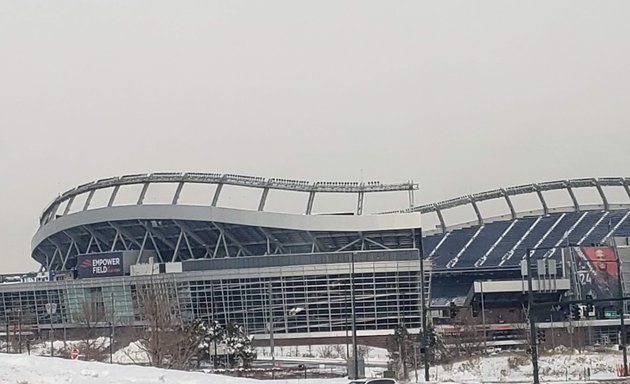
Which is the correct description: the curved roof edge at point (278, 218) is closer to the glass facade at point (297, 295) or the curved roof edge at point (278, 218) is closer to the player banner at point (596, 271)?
the glass facade at point (297, 295)

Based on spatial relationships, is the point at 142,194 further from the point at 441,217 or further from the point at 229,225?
the point at 441,217

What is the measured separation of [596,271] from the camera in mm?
104812

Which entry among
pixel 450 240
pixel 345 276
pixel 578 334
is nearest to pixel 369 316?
pixel 345 276

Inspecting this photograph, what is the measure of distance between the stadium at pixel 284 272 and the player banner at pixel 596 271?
0.18 metres

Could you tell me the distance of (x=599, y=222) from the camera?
143125 mm

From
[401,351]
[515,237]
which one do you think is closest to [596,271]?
[515,237]

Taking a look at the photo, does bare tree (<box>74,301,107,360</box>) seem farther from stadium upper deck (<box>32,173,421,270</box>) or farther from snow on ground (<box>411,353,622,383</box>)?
snow on ground (<box>411,353,622,383</box>)

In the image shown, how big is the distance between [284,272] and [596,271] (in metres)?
34.1

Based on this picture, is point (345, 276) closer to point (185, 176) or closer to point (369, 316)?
point (369, 316)

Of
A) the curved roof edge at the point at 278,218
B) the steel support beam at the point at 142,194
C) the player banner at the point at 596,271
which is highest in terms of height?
the steel support beam at the point at 142,194

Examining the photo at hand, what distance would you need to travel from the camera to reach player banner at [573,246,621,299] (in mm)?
104019

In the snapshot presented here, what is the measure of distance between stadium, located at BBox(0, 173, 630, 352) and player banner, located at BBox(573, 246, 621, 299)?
182mm

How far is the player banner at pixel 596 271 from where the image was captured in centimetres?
10402

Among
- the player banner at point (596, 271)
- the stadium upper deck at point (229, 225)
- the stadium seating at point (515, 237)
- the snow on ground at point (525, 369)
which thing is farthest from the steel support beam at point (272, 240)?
the snow on ground at point (525, 369)
